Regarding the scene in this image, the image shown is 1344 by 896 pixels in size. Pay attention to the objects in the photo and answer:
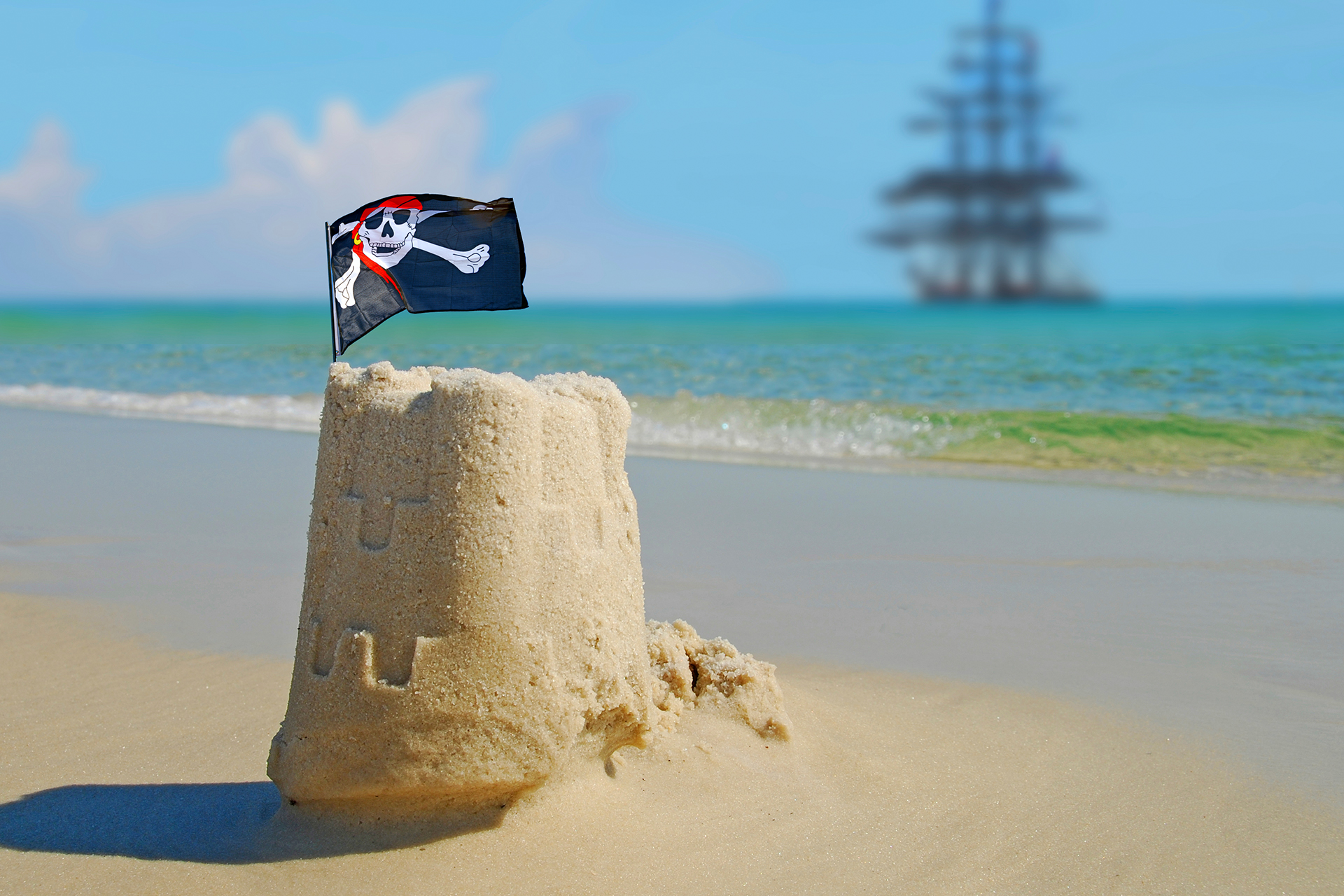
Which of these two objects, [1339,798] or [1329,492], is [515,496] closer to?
[1339,798]

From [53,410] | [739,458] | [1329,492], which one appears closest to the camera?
[1329,492]

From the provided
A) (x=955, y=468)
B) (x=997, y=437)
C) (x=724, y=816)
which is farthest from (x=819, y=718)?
(x=997, y=437)

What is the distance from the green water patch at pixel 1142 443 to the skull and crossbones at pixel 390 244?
31.8 feet

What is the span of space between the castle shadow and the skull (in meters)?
1.59

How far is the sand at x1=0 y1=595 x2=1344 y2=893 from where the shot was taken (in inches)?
116

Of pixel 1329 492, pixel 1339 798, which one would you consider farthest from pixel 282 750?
pixel 1329 492

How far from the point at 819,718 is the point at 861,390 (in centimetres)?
1566

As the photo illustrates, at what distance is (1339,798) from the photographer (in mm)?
3635

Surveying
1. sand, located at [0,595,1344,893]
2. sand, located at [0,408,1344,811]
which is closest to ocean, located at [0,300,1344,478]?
sand, located at [0,408,1344,811]

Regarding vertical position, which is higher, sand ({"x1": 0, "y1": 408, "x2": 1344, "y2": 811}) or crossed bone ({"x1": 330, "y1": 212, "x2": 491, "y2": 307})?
crossed bone ({"x1": 330, "y1": 212, "x2": 491, "y2": 307})

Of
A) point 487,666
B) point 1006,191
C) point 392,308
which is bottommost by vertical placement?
point 487,666

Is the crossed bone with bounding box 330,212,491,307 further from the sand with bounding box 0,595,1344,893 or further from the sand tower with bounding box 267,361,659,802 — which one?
the sand with bounding box 0,595,1344,893

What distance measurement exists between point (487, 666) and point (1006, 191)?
83641 millimetres

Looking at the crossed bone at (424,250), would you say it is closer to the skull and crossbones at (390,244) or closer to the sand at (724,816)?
the skull and crossbones at (390,244)
